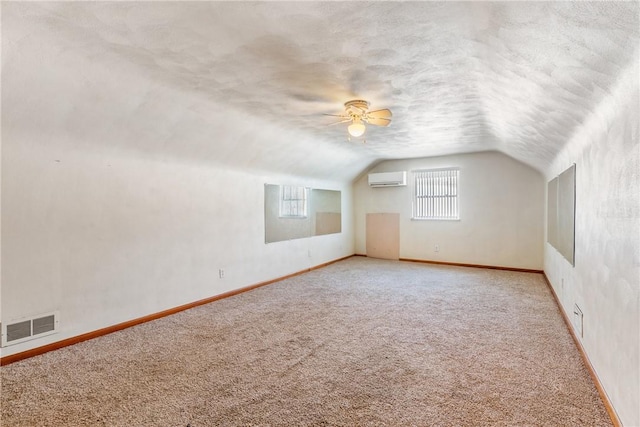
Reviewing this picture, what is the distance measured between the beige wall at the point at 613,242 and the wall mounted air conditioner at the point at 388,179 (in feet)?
14.1

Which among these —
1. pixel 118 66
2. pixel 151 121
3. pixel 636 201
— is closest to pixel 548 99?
pixel 636 201

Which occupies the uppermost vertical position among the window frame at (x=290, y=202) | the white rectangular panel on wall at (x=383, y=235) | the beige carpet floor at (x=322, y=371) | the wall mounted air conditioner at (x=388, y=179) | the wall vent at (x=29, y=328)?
the wall mounted air conditioner at (x=388, y=179)

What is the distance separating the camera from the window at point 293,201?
5926 mm

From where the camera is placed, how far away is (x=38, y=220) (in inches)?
114

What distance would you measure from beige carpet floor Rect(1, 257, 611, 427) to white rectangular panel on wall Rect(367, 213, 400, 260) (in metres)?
3.34

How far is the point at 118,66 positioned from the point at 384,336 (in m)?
3.33

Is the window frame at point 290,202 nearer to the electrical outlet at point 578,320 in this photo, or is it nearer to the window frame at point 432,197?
the window frame at point 432,197

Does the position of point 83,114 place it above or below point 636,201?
above

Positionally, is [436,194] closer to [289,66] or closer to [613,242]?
[613,242]

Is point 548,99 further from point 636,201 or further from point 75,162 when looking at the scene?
point 75,162

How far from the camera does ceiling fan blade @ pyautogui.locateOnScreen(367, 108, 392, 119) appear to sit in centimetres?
333

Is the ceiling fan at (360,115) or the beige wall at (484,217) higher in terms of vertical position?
the ceiling fan at (360,115)

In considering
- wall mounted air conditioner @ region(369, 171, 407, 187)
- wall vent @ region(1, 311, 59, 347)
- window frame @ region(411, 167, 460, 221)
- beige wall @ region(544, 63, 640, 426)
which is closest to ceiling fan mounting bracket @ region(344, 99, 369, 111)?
beige wall @ region(544, 63, 640, 426)

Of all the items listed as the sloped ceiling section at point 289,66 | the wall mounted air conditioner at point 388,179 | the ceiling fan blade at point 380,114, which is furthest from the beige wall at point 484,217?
the ceiling fan blade at point 380,114
